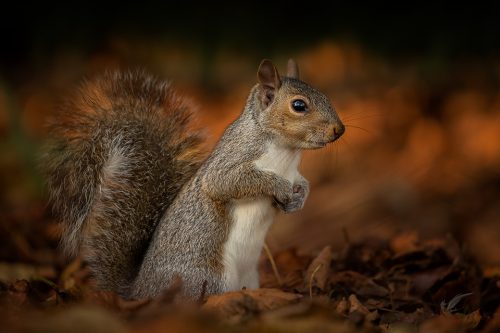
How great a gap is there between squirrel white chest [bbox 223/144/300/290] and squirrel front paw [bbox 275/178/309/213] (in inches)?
1.6

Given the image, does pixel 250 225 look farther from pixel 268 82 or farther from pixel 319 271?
pixel 268 82

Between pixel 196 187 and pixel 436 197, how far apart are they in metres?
2.61

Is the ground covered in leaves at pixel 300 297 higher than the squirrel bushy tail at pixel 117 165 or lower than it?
lower

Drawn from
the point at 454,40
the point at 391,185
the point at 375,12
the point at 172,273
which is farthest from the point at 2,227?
the point at 454,40

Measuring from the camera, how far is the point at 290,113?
2807 millimetres

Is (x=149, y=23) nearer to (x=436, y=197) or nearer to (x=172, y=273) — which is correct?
(x=436, y=197)

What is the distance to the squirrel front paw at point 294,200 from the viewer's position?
2776 mm

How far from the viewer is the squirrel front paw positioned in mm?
2776

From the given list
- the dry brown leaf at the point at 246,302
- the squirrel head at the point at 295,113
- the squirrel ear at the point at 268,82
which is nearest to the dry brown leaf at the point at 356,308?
the dry brown leaf at the point at 246,302

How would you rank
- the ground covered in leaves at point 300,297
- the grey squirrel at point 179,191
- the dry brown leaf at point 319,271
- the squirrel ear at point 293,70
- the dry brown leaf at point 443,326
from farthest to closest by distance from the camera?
1. the squirrel ear at point 293,70
2. the dry brown leaf at point 319,271
3. the grey squirrel at point 179,191
4. the dry brown leaf at point 443,326
5. the ground covered in leaves at point 300,297

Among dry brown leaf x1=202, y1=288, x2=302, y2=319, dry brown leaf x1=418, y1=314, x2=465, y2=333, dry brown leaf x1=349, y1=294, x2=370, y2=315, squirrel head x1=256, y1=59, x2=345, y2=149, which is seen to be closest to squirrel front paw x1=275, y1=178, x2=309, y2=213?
squirrel head x1=256, y1=59, x2=345, y2=149

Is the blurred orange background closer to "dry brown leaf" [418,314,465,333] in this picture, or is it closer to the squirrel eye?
the squirrel eye

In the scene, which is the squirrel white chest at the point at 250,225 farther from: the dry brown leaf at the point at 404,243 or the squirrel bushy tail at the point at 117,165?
the dry brown leaf at the point at 404,243

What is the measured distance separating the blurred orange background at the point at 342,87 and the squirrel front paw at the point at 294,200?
1.46 meters
